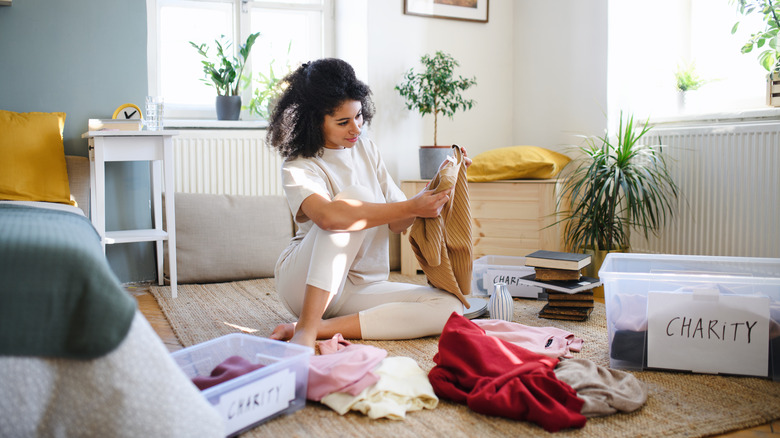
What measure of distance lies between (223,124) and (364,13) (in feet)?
3.11

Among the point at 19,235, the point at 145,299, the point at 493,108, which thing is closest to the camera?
the point at 19,235

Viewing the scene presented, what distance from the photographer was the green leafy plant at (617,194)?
9.20 feet

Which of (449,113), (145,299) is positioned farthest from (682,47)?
(145,299)

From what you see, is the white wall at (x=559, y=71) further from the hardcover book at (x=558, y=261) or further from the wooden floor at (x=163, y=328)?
the wooden floor at (x=163, y=328)

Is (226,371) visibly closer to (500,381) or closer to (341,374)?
(341,374)

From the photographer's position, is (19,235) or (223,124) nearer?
(19,235)

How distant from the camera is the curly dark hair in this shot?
2000mm

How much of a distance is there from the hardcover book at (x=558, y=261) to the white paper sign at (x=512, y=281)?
244 mm

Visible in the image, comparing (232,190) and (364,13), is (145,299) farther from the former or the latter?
(364,13)

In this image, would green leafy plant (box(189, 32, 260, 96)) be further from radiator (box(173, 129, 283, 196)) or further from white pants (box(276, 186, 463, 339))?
white pants (box(276, 186, 463, 339))

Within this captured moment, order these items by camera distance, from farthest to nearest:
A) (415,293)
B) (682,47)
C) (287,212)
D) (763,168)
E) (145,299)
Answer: (287,212) → (682,47) → (145,299) → (763,168) → (415,293)

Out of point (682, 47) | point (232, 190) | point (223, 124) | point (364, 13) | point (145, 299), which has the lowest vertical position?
point (145, 299)

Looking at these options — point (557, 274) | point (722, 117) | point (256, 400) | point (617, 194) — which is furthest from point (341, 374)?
point (722, 117)

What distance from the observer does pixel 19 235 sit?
1047 mm
